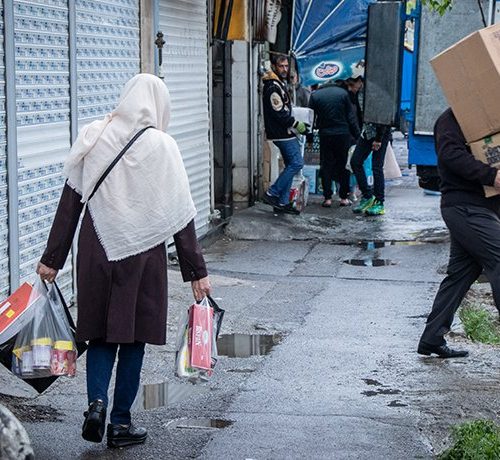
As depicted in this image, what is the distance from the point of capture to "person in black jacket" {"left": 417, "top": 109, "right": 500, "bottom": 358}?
6.68m

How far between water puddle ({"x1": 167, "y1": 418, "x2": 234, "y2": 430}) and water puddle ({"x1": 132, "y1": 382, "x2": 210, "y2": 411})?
0.36 metres

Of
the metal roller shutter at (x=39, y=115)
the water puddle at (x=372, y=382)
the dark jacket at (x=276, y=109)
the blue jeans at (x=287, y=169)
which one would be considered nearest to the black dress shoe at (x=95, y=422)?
the water puddle at (x=372, y=382)

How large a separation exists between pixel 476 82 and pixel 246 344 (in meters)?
2.47

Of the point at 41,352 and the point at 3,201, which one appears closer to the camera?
the point at 41,352

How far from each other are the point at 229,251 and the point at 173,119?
1718 millimetres

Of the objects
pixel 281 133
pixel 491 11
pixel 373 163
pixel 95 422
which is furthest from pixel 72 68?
pixel 373 163

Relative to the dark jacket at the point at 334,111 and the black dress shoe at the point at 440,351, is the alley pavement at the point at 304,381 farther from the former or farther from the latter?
the dark jacket at the point at 334,111

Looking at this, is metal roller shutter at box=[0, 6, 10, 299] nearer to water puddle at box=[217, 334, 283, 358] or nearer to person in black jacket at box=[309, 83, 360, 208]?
water puddle at box=[217, 334, 283, 358]

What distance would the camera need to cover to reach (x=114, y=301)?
5133mm

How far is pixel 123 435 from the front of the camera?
534 centimetres

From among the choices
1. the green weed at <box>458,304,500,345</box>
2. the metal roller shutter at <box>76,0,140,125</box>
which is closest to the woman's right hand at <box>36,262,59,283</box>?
the metal roller shutter at <box>76,0,140,125</box>

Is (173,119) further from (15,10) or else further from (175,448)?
(175,448)

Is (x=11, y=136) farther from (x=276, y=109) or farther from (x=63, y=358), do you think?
(x=276, y=109)

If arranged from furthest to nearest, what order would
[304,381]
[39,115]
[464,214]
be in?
1. [39,115]
2. [464,214]
3. [304,381]
